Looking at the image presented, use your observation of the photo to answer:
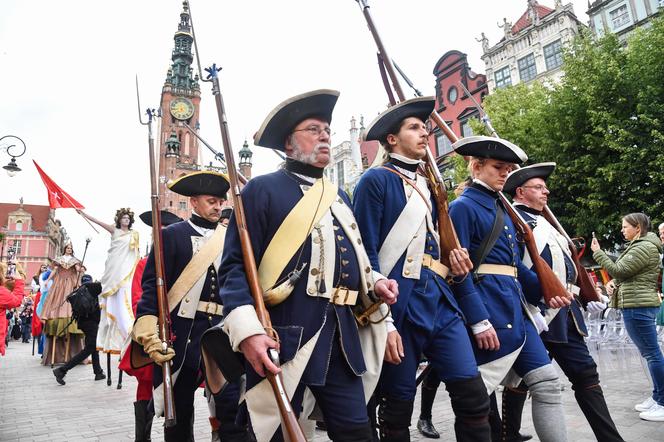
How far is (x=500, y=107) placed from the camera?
2202 cm

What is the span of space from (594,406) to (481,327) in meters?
1.28

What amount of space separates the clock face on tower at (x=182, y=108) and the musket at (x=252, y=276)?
3260 inches

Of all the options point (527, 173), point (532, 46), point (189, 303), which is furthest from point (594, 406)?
point (532, 46)

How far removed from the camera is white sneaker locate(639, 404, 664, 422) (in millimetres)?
4609

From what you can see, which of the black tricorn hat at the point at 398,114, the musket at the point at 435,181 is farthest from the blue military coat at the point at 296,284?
the black tricorn hat at the point at 398,114

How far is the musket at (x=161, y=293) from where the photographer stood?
310 centimetres

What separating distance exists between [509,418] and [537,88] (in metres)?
20.7

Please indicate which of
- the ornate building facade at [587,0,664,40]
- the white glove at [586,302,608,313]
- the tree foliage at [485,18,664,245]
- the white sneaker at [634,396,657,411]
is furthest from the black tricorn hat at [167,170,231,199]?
the ornate building facade at [587,0,664,40]

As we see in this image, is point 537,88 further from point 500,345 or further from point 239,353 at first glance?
point 239,353

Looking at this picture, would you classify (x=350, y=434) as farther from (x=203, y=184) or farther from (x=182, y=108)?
(x=182, y=108)

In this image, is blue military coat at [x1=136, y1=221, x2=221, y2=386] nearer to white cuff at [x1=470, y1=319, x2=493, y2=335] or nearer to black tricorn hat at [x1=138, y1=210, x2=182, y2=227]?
black tricorn hat at [x1=138, y1=210, x2=182, y2=227]

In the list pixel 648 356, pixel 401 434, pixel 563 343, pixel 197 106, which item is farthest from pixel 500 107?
pixel 197 106

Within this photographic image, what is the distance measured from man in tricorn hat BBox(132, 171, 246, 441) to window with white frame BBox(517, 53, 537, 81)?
29106mm

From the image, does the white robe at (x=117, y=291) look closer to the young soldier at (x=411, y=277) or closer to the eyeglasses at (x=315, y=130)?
the young soldier at (x=411, y=277)
